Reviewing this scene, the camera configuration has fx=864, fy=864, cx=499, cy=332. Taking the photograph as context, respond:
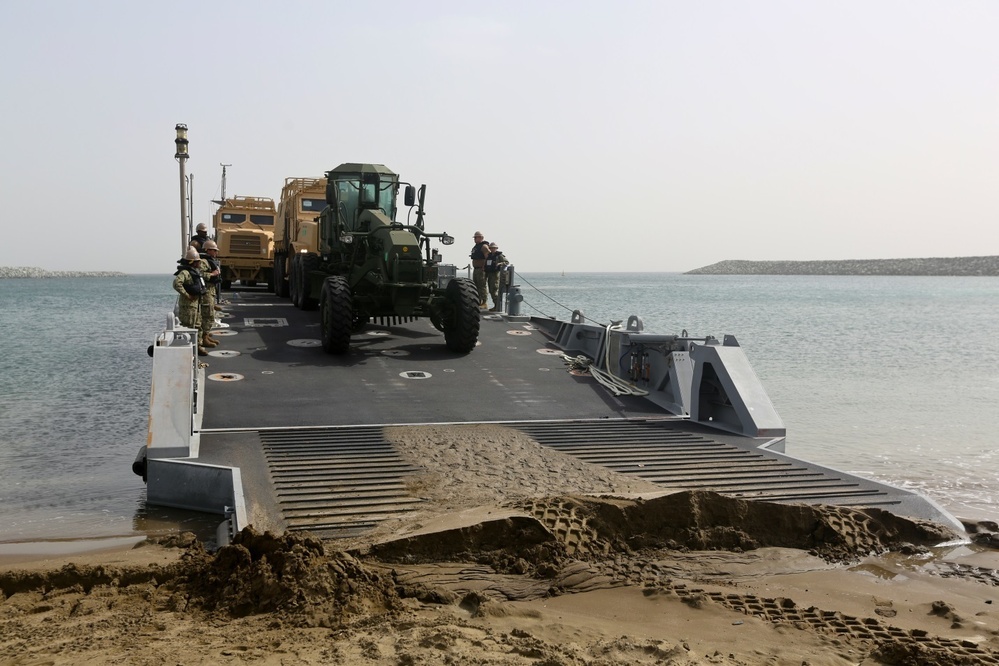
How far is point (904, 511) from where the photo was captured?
5938mm

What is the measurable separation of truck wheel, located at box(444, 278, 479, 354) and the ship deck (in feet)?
0.68

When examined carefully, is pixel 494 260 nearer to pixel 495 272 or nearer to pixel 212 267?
pixel 495 272

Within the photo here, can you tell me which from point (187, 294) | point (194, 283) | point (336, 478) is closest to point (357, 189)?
point (194, 283)

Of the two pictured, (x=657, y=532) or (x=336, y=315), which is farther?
(x=336, y=315)

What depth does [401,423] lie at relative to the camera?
796cm

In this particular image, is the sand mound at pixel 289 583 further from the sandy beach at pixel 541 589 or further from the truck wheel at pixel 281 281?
the truck wheel at pixel 281 281

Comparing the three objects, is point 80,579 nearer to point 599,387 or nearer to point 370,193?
point 599,387

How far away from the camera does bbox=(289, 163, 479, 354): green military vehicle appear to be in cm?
1037

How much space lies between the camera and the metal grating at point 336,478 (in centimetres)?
545

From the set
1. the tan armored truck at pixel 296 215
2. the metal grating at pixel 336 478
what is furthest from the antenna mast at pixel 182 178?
the metal grating at pixel 336 478

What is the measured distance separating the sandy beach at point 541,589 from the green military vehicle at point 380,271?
14.7 ft

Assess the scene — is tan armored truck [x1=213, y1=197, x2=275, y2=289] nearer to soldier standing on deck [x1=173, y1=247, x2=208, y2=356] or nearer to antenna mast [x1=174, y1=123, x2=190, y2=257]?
antenna mast [x1=174, y1=123, x2=190, y2=257]

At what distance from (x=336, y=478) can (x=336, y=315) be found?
4062 mm

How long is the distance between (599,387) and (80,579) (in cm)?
Result: 597
